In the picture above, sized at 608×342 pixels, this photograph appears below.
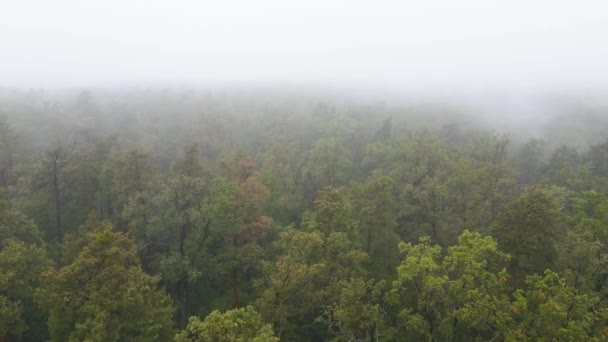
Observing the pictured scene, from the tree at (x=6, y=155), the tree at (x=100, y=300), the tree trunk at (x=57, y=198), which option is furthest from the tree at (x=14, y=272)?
the tree at (x=6, y=155)

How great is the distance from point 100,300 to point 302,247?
11955 mm

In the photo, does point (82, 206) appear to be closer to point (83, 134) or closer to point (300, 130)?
point (83, 134)

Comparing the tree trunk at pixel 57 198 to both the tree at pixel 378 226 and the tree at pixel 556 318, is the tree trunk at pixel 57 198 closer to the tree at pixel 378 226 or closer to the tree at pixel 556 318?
the tree at pixel 378 226

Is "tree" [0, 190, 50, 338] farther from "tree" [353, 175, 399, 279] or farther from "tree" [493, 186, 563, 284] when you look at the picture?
"tree" [493, 186, 563, 284]

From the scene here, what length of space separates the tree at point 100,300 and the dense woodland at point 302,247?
0.08m

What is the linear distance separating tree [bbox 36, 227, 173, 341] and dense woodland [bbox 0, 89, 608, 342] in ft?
0.28

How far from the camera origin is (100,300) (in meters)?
19.7

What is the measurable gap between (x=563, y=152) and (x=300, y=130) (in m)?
40.4

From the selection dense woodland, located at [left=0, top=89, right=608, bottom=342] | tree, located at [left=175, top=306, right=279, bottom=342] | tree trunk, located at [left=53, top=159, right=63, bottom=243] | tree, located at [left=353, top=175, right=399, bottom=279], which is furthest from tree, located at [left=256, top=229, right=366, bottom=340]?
tree trunk, located at [left=53, top=159, right=63, bottom=243]

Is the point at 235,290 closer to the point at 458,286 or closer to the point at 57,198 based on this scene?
the point at 458,286

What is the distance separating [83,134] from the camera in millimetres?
59438

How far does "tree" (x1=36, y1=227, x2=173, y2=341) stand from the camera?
19.4m

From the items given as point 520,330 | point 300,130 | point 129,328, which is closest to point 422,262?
point 520,330

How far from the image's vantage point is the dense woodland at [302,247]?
19828 mm
